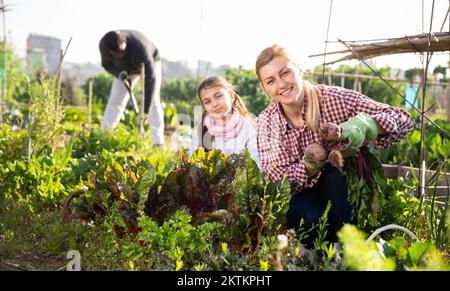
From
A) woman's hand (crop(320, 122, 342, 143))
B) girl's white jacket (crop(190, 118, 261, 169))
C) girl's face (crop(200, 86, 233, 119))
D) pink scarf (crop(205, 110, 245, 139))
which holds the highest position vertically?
girl's face (crop(200, 86, 233, 119))

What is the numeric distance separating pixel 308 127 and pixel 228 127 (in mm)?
833

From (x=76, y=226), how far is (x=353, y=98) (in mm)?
1390

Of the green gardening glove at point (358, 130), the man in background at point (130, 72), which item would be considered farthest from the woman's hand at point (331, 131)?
the man in background at point (130, 72)

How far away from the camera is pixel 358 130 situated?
2.05 meters

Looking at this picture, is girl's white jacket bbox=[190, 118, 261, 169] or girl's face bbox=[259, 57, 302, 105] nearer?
girl's face bbox=[259, 57, 302, 105]

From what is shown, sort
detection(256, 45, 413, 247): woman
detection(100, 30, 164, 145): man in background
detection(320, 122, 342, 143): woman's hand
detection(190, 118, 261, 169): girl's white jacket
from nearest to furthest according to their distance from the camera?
detection(320, 122, 342, 143): woman's hand < detection(256, 45, 413, 247): woman < detection(190, 118, 261, 169): girl's white jacket < detection(100, 30, 164, 145): man in background

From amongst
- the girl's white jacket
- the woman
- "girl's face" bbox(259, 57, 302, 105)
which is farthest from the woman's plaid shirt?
the girl's white jacket

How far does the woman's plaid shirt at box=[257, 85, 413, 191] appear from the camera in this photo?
7.49ft

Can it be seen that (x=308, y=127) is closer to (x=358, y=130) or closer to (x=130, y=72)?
(x=358, y=130)

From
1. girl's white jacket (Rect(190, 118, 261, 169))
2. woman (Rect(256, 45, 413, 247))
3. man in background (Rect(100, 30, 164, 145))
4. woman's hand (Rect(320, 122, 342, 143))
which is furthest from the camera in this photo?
man in background (Rect(100, 30, 164, 145))

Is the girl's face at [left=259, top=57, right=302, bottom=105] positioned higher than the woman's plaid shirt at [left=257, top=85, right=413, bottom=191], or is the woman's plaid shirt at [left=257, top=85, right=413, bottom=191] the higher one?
the girl's face at [left=259, top=57, right=302, bottom=105]

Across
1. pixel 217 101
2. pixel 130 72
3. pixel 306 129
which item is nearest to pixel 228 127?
pixel 217 101

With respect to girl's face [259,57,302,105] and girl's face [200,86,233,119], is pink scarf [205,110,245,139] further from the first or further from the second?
girl's face [259,57,302,105]

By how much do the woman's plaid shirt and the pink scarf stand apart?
1.88 feet
